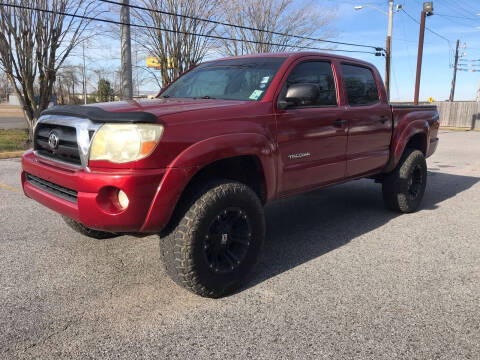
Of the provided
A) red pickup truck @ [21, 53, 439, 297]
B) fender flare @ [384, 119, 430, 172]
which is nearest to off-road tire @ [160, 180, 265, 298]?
red pickup truck @ [21, 53, 439, 297]

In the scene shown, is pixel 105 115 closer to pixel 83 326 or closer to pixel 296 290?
pixel 83 326

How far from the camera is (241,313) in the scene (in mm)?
2711

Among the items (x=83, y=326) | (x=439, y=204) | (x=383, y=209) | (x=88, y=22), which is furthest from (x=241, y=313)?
(x=88, y=22)

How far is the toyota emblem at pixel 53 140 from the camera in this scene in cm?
289

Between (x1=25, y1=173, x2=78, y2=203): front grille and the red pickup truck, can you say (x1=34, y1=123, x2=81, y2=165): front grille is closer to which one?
the red pickup truck

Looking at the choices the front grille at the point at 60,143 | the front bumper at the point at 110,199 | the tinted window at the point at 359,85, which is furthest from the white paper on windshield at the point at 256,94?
the front grille at the point at 60,143

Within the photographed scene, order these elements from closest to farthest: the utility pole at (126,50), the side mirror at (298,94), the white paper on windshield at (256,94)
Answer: the side mirror at (298,94), the white paper on windshield at (256,94), the utility pole at (126,50)

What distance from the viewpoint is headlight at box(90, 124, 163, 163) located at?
250 cm

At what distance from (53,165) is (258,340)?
1886mm

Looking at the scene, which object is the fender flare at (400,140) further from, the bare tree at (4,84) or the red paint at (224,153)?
the bare tree at (4,84)

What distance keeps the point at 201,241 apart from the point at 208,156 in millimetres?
580

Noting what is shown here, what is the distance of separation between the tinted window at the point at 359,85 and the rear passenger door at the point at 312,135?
273 millimetres

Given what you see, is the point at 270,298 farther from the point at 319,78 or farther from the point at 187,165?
the point at 319,78

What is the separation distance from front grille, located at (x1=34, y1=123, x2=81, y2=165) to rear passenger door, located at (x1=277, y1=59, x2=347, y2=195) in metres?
1.55
